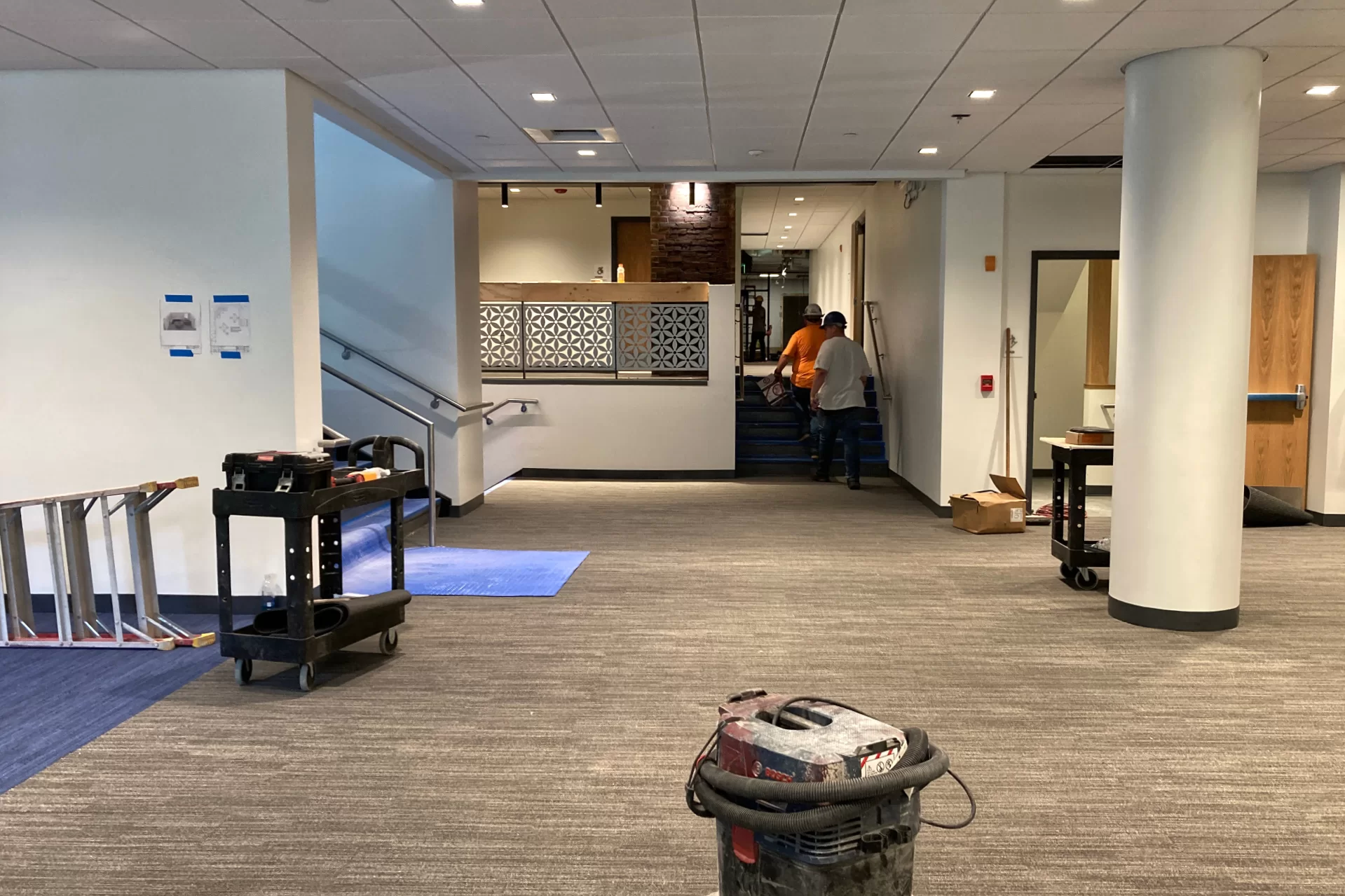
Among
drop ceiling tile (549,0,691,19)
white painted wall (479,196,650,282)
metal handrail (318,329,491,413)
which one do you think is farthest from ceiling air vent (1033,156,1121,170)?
white painted wall (479,196,650,282)

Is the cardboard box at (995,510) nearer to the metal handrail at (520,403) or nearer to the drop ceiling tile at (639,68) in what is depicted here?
the drop ceiling tile at (639,68)

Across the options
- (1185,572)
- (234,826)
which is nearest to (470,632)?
(234,826)

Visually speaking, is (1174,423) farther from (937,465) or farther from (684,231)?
(684,231)

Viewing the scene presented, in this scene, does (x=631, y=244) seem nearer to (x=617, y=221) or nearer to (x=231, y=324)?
(x=617, y=221)

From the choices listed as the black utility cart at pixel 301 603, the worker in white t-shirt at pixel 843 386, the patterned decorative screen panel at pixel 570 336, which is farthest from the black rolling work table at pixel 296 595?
the patterned decorative screen panel at pixel 570 336

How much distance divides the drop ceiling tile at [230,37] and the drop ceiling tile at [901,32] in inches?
103

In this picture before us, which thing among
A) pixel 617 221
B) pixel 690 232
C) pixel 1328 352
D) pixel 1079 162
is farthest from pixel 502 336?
pixel 1328 352

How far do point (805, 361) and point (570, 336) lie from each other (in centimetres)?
271

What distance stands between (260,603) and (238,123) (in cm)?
254

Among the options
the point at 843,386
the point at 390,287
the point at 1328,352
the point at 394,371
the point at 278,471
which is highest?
the point at 390,287

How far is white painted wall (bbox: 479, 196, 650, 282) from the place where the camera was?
50.4ft

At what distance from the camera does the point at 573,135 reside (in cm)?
688

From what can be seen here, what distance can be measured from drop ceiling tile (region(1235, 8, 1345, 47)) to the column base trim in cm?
277

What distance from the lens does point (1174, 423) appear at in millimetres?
4906
